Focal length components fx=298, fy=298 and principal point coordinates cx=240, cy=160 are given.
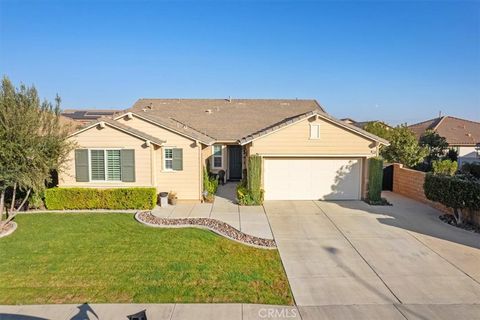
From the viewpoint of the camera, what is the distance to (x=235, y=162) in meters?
20.9

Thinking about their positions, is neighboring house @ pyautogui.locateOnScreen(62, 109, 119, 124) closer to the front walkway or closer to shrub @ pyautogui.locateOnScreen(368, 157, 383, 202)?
the front walkway

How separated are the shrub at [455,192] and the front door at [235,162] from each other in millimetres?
11558

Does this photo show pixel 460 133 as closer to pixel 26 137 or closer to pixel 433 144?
pixel 433 144

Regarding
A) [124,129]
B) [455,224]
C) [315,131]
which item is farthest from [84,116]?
[455,224]

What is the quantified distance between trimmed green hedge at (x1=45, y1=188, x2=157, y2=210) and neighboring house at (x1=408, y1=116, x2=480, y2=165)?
90.2ft

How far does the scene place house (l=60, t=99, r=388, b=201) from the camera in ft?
45.1

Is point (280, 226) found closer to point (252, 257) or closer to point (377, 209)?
point (252, 257)

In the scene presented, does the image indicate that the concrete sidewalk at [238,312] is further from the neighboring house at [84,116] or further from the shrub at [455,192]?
the neighboring house at [84,116]

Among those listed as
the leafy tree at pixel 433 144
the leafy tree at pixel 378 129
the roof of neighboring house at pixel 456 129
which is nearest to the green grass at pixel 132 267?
the leafy tree at pixel 378 129

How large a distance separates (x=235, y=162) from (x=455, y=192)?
12921 mm

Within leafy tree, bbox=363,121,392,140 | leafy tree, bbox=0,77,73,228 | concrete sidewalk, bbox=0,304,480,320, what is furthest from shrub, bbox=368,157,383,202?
leafy tree, bbox=0,77,73,228

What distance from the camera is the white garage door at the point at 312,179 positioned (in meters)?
15.3

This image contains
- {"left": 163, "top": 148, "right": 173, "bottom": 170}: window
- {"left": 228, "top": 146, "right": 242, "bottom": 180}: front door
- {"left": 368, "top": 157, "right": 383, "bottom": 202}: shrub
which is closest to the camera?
{"left": 368, "top": 157, "right": 383, "bottom": 202}: shrub

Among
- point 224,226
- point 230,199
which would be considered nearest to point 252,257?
point 224,226
